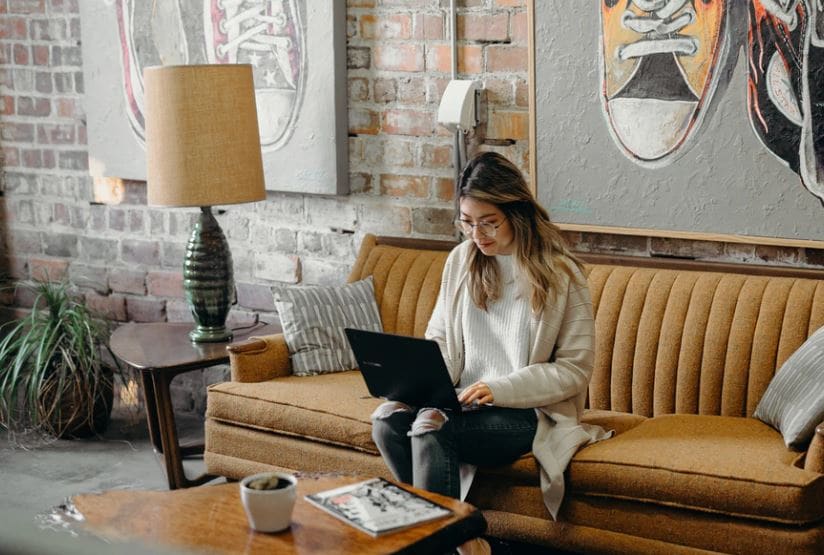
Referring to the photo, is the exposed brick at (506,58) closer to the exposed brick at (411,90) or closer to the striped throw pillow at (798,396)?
the exposed brick at (411,90)

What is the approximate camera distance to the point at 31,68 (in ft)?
15.3

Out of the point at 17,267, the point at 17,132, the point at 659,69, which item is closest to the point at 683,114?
the point at 659,69

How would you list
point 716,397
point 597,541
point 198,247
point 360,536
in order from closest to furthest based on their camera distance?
point 360,536 → point 597,541 → point 716,397 → point 198,247

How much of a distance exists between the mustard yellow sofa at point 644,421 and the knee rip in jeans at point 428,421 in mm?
222

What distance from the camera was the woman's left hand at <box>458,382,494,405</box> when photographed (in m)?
2.61

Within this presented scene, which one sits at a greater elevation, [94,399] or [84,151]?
[84,151]

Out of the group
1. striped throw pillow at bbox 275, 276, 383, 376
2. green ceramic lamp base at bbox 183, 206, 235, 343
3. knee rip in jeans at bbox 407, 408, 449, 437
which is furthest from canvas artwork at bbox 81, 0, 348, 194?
knee rip in jeans at bbox 407, 408, 449, 437

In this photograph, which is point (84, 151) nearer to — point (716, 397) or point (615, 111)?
point (615, 111)

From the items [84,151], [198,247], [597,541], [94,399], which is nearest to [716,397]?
[597,541]

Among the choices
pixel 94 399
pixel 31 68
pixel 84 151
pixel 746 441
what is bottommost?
pixel 94 399

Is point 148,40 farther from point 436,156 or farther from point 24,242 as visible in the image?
point 436,156

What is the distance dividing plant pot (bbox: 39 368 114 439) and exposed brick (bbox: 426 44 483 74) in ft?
5.81

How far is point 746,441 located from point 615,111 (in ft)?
3.91

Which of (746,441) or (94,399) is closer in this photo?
(746,441)
